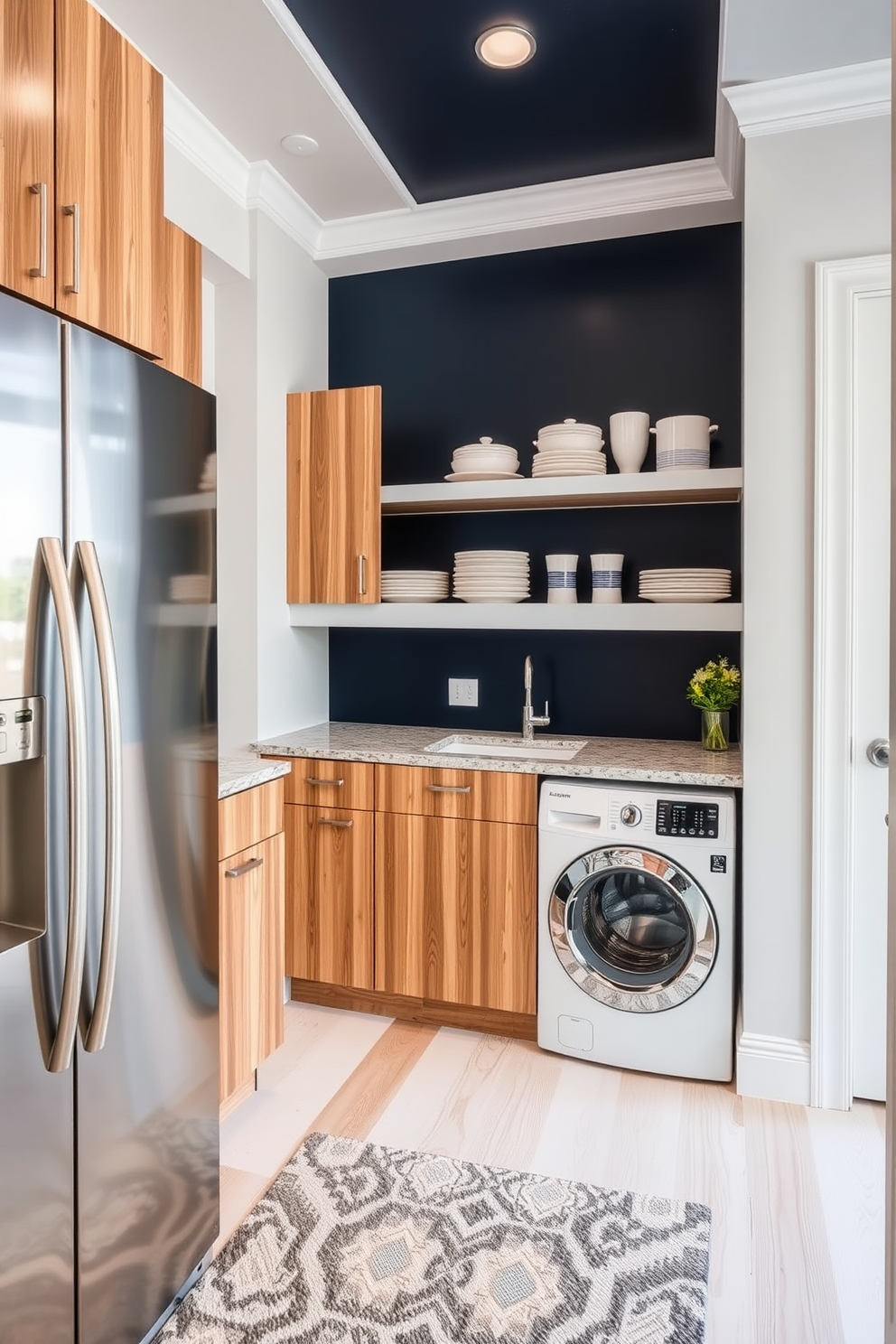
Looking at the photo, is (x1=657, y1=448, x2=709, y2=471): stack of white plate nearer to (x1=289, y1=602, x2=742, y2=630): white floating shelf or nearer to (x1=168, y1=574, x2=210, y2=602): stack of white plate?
(x1=289, y1=602, x2=742, y2=630): white floating shelf

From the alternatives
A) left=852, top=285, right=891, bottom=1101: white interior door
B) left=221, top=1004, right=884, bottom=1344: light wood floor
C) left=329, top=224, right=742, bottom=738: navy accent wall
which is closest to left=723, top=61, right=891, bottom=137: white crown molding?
left=852, top=285, right=891, bottom=1101: white interior door

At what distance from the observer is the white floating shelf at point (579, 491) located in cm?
262

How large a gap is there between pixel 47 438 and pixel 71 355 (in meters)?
0.15

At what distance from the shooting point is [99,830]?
133 cm

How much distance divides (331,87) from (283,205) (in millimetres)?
598

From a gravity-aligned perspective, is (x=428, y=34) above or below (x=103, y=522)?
above

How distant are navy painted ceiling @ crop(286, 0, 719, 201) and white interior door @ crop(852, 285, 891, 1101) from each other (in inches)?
33.4

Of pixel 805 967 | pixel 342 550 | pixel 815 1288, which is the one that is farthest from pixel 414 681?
pixel 815 1288

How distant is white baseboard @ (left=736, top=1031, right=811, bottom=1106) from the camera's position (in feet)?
7.65

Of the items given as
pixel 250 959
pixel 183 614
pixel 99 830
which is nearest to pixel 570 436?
pixel 183 614

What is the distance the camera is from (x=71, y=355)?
1273 millimetres

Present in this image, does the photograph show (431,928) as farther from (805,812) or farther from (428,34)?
(428,34)

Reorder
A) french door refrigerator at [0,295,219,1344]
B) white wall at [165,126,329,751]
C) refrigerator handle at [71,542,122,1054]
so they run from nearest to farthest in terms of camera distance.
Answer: french door refrigerator at [0,295,219,1344] < refrigerator handle at [71,542,122,1054] < white wall at [165,126,329,751]

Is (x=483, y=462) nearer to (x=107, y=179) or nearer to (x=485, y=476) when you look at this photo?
(x=485, y=476)
